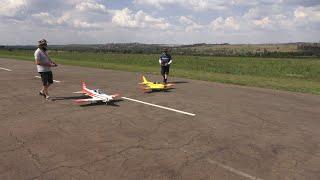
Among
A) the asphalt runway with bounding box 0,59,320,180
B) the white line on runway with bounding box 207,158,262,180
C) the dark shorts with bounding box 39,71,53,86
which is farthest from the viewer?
the dark shorts with bounding box 39,71,53,86

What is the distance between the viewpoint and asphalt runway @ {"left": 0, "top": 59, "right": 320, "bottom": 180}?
6.66 m

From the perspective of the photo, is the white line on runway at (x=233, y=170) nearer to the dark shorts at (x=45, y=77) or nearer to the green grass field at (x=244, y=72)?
the dark shorts at (x=45, y=77)

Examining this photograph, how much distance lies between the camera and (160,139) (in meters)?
8.62

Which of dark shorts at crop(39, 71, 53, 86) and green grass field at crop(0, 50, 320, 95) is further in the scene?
green grass field at crop(0, 50, 320, 95)

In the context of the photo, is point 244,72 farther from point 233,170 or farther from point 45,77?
point 233,170

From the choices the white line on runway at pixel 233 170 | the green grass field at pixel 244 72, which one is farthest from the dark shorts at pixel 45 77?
the green grass field at pixel 244 72

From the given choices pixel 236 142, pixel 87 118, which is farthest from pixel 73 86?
pixel 236 142

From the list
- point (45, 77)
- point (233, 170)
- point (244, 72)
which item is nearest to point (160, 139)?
point (233, 170)

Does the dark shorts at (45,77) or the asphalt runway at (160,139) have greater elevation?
the dark shorts at (45,77)

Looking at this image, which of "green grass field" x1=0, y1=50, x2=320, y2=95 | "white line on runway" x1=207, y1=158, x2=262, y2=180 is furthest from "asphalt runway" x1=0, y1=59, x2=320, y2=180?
"green grass field" x1=0, y1=50, x2=320, y2=95

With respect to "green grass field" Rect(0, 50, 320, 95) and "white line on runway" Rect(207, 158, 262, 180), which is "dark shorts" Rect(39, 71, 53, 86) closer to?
"white line on runway" Rect(207, 158, 262, 180)

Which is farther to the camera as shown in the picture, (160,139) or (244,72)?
(244,72)

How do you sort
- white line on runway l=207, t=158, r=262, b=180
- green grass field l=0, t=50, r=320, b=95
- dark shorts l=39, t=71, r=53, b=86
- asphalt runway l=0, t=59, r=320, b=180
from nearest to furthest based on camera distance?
white line on runway l=207, t=158, r=262, b=180 < asphalt runway l=0, t=59, r=320, b=180 < dark shorts l=39, t=71, r=53, b=86 < green grass field l=0, t=50, r=320, b=95

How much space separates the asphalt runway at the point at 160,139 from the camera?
21.9ft
